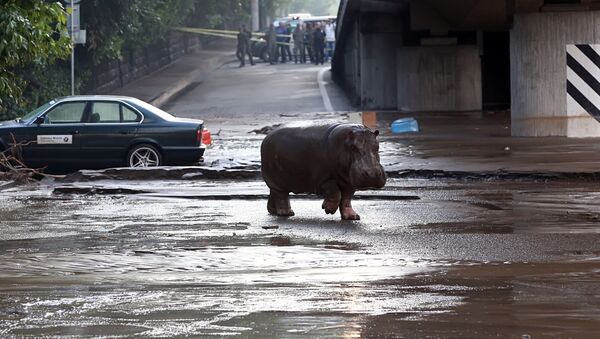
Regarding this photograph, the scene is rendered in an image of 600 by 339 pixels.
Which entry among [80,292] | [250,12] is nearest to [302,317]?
[80,292]

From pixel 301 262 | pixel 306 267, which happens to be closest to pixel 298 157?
pixel 301 262

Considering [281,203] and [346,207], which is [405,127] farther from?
[346,207]

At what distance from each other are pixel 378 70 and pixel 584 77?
1435 centimetres

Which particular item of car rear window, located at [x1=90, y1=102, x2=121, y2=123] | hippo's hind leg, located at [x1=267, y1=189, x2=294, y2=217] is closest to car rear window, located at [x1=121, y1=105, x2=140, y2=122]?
car rear window, located at [x1=90, y1=102, x2=121, y2=123]

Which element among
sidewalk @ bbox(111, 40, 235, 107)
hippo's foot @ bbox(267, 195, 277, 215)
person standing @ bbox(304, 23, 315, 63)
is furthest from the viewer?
person standing @ bbox(304, 23, 315, 63)

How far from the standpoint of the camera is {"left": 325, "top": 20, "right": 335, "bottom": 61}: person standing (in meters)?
62.3

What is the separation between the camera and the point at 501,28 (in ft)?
101

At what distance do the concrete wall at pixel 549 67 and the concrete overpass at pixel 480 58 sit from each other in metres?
0.02

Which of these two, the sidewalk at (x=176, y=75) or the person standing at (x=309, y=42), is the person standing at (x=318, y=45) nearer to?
the person standing at (x=309, y=42)

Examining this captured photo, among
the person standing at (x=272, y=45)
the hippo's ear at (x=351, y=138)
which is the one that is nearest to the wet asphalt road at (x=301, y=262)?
the hippo's ear at (x=351, y=138)

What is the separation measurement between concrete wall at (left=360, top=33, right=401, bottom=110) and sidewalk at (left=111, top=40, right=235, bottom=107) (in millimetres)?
6971

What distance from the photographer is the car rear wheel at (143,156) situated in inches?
797

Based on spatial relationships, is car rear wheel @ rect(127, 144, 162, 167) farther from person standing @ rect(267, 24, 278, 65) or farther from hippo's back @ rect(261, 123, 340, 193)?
→ person standing @ rect(267, 24, 278, 65)

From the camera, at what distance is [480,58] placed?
34.9 m
